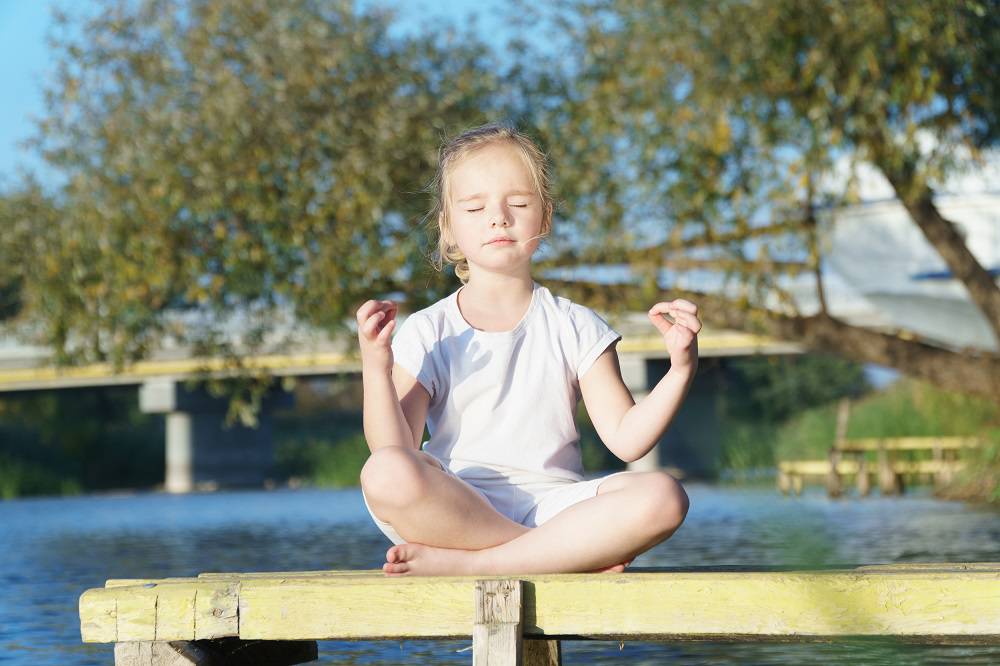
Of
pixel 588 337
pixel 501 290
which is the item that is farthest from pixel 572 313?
pixel 501 290

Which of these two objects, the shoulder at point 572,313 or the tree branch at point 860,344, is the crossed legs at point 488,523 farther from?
the tree branch at point 860,344

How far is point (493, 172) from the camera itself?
3227 mm

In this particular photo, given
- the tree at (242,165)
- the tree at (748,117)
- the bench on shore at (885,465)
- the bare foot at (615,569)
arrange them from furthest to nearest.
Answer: the bench on shore at (885,465)
the tree at (242,165)
the tree at (748,117)
the bare foot at (615,569)

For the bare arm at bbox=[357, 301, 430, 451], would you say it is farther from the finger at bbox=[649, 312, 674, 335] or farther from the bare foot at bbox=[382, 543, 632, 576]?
the finger at bbox=[649, 312, 674, 335]

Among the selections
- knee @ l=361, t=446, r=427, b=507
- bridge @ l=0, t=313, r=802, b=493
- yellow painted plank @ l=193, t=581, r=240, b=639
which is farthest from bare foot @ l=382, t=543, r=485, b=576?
bridge @ l=0, t=313, r=802, b=493

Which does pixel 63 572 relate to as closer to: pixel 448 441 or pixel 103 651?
pixel 103 651

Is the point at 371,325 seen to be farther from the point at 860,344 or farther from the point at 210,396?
the point at 210,396

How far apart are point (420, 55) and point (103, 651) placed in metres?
8.44

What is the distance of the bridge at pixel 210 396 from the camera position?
34250mm

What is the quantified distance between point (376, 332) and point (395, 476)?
30 centimetres

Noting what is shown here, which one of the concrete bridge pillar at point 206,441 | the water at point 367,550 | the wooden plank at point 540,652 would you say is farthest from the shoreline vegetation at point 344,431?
the wooden plank at point 540,652

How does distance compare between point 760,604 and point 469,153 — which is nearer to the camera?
point 760,604

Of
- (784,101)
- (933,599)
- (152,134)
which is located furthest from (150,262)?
(933,599)

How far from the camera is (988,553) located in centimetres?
921
